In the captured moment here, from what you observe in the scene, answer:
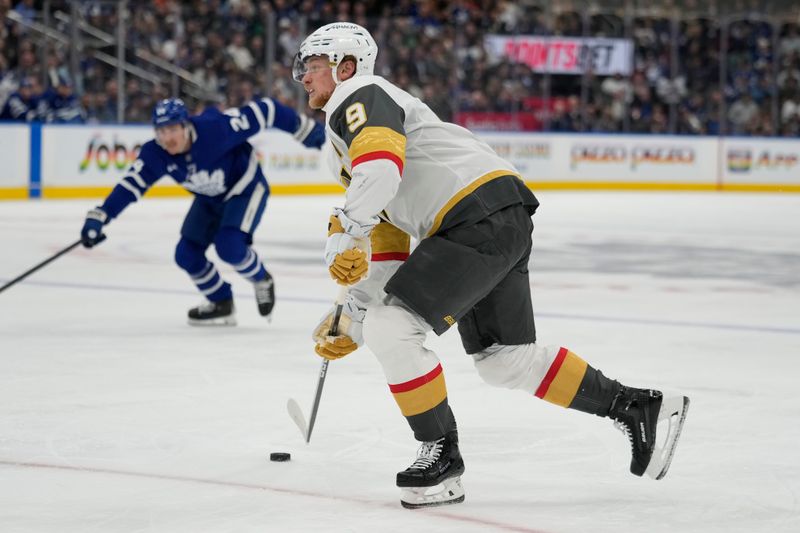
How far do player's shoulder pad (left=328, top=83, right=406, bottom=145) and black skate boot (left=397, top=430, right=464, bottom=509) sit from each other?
0.72 metres

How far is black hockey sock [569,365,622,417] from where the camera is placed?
120 inches

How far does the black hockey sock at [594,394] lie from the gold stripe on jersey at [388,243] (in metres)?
0.53

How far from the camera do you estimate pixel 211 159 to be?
5.72m

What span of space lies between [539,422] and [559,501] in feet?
2.89

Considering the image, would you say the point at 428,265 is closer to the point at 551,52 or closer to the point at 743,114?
the point at 551,52

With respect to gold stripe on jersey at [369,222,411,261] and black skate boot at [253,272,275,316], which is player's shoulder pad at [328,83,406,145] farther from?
black skate boot at [253,272,275,316]

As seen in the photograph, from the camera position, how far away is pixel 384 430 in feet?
12.0

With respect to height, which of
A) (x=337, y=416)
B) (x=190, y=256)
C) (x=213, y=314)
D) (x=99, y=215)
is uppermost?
(x=99, y=215)

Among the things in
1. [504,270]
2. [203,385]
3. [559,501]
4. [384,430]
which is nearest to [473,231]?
[504,270]

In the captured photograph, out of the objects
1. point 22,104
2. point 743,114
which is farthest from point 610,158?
point 22,104

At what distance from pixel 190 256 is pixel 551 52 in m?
13.3

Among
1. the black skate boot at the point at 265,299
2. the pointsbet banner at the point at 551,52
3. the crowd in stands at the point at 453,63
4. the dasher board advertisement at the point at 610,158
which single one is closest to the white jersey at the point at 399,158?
the black skate boot at the point at 265,299

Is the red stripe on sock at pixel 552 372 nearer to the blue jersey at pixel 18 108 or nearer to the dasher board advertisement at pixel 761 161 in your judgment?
the blue jersey at pixel 18 108

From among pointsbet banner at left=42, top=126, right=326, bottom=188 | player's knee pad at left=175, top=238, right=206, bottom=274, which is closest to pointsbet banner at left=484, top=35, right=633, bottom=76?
pointsbet banner at left=42, top=126, right=326, bottom=188
